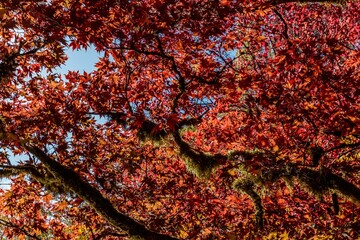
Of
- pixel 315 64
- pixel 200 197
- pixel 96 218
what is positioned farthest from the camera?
pixel 200 197

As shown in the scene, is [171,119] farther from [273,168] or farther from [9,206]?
[9,206]

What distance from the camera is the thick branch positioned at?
5.14m

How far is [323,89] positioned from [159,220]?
5310 millimetres

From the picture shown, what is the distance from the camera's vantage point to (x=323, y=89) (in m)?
7.58

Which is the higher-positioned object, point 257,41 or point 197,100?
point 257,41

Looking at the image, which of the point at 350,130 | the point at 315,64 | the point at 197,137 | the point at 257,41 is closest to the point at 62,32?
the point at 315,64

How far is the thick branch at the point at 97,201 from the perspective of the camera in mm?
5145

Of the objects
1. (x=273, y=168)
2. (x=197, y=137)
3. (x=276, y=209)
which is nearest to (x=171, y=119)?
(x=273, y=168)

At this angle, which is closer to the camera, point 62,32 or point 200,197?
point 62,32

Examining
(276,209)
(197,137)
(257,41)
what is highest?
(257,41)

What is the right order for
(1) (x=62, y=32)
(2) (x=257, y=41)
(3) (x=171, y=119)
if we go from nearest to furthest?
(3) (x=171, y=119) < (1) (x=62, y=32) < (2) (x=257, y=41)

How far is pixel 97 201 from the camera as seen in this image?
5.20 meters

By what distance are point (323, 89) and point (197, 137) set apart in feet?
17.7

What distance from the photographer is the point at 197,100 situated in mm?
8375
